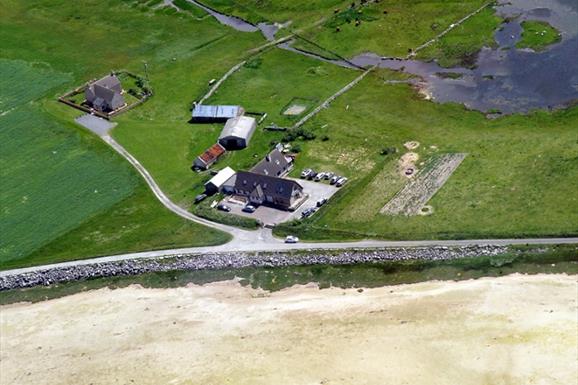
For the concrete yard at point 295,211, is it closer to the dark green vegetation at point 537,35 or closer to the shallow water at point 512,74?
the shallow water at point 512,74

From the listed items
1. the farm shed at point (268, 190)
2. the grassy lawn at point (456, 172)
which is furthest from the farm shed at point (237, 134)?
the farm shed at point (268, 190)

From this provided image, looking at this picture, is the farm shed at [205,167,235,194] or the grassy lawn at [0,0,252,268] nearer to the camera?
the grassy lawn at [0,0,252,268]

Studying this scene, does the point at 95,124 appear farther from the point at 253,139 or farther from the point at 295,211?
the point at 295,211

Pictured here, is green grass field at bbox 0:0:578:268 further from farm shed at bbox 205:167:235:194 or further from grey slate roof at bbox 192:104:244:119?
farm shed at bbox 205:167:235:194

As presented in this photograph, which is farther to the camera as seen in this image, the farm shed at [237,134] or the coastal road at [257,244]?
the farm shed at [237,134]

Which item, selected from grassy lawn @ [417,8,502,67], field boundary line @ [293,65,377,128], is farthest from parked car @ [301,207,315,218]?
grassy lawn @ [417,8,502,67]

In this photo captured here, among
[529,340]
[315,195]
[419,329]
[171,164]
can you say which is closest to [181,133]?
[171,164]
